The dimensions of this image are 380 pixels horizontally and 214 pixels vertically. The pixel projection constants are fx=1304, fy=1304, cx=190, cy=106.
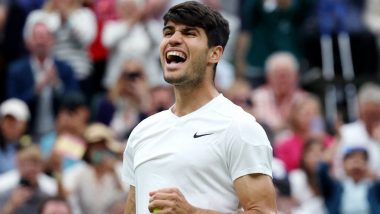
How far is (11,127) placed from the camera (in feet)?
40.0

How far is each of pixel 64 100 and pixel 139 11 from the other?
5.61 ft

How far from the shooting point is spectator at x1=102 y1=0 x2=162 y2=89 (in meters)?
13.6

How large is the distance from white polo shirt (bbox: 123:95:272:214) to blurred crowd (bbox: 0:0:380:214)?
15.3 ft

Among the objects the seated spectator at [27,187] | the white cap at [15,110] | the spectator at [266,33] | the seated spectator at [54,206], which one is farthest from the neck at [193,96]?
the spectator at [266,33]

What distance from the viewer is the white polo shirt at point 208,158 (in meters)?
5.68

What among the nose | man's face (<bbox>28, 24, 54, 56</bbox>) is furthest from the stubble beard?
man's face (<bbox>28, 24, 54, 56</bbox>)

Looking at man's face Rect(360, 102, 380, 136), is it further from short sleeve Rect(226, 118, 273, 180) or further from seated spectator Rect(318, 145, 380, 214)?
short sleeve Rect(226, 118, 273, 180)

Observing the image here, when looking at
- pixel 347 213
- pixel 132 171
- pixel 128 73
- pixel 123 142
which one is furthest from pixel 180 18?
pixel 128 73

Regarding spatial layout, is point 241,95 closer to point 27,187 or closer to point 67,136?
point 67,136

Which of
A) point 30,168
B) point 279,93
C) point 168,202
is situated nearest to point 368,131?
point 279,93

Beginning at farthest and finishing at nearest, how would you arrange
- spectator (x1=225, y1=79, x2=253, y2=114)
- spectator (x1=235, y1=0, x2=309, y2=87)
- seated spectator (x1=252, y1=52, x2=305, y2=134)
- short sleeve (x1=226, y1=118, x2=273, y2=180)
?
spectator (x1=235, y1=0, x2=309, y2=87), seated spectator (x1=252, y1=52, x2=305, y2=134), spectator (x1=225, y1=79, x2=253, y2=114), short sleeve (x1=226, y1=118, x2=273, y2=180)

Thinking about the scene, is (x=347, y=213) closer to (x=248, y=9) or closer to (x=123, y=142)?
(x=123, y=142)

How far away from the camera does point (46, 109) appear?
13.0 metres

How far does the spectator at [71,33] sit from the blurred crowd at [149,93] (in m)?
0.01
